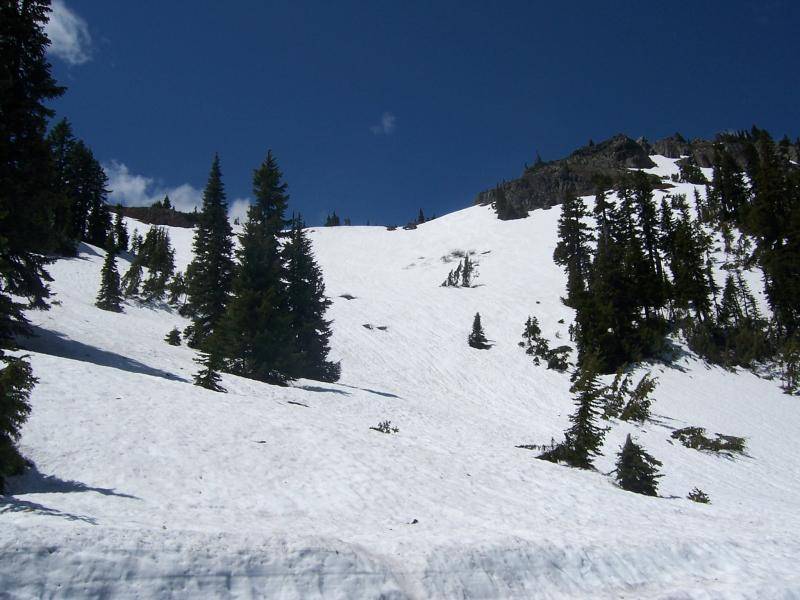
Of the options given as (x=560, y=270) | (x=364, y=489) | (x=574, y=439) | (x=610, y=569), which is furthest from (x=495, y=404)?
(x=560, y=270)

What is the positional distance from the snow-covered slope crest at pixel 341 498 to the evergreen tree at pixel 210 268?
2505 millimetres

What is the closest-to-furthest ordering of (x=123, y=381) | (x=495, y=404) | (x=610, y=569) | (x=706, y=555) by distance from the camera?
(x=610, y=569) < (x=706, y=555) < (x=123, y=381) < (x=495, y=404)

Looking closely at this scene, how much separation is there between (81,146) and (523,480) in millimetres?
61850

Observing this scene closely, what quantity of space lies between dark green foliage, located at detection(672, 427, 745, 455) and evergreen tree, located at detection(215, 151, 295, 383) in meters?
18.5

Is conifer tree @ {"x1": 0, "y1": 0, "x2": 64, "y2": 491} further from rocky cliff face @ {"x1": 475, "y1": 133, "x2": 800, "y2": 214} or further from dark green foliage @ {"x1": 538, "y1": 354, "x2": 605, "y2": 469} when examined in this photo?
rocky cliff face @ {"x1": 475, "y1": 133, "x2": 800, "y2": 214}

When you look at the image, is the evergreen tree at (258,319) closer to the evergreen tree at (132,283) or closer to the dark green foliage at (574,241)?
the evergreen tree at (132,283)

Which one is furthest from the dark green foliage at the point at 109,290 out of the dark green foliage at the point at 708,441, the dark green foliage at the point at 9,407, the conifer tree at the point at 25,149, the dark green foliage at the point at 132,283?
the dark green foliage at the point at 708,441

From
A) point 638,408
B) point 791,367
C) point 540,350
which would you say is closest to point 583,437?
point 638,408

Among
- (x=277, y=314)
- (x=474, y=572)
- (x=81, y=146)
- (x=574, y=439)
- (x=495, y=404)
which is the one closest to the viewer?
(x=474, y=572)

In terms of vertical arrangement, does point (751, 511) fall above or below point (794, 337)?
below

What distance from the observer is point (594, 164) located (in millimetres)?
112375

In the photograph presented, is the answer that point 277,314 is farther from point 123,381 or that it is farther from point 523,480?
point 523,480

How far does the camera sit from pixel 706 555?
861 centimetres

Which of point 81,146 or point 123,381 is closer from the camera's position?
point 123,381
